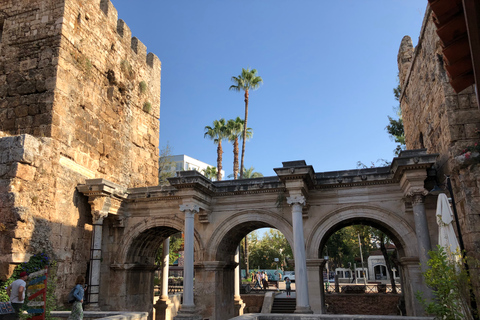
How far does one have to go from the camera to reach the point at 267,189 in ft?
42.2

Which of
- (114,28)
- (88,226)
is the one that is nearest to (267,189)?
(88,226)

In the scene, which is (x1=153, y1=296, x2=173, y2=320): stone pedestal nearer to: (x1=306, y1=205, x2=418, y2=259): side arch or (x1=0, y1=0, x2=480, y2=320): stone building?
(x1=0, y1=0, x2=480, y2=320): stone building

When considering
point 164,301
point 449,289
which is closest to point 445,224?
point 449,289

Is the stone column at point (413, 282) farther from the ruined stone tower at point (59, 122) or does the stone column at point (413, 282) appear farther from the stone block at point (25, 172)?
the stone block at point (25, 172)

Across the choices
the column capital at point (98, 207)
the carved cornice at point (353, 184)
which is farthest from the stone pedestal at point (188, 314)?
the carved cornice at point (353, 184)

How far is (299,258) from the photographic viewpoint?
36.5ft

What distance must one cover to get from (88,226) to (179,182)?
13.4ft

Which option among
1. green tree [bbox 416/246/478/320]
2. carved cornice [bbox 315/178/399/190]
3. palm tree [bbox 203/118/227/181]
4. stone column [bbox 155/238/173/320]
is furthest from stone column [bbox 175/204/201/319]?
palm tree [bbox 203/118/227/181]

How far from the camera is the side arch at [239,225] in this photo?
12.7 metres

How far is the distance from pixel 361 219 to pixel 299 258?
3006 millimetres

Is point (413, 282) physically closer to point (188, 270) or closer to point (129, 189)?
point (188, 270)

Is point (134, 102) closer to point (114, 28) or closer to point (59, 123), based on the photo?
point (114, 28)

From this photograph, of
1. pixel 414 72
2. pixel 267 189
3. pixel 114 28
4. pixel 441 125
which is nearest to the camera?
pixel 441 125

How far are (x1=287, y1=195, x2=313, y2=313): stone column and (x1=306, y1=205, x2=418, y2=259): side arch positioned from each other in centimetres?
109
